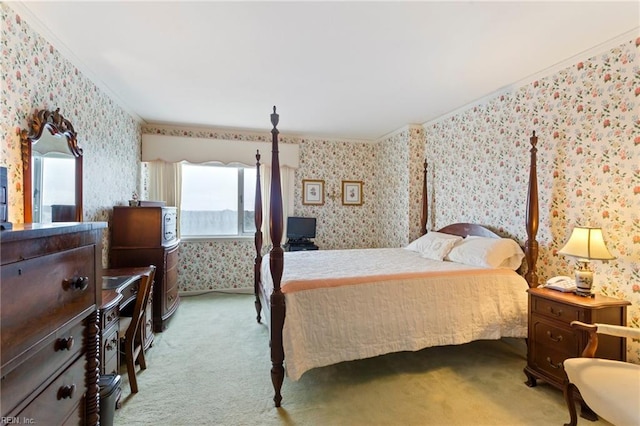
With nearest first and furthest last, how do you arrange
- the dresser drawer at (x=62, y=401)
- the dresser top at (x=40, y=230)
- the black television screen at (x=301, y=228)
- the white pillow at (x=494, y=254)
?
the dresser top at (x=40, y=230), the dresser drawer at (x=62, y=401), the white pillow at (x=494, y=254), the black television screen at (x=301, y=228)

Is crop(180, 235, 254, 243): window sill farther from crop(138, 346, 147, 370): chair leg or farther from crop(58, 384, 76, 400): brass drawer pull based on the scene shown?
crop(58, 384, 76, 400): brass drawer pull

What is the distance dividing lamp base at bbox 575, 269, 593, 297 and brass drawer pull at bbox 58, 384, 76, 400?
9.57 ft

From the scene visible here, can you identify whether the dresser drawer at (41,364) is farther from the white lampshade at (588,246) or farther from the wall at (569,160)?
the wall at (569,160)

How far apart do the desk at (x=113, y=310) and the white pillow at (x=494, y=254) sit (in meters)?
2.91

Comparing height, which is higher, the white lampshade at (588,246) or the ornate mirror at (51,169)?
the ornate mirror at (51,169)

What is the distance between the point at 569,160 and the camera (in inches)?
97.7

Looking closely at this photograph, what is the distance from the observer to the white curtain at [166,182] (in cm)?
439

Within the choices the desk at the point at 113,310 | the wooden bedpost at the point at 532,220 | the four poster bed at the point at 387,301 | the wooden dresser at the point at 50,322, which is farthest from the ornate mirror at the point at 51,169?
the wooden bedpost at the point at 532,220

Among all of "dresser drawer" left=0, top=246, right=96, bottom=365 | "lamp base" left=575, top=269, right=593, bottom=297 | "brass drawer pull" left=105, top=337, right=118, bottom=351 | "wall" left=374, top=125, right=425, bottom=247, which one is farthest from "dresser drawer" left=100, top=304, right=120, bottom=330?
"wall" left=374, top=125, right=425, bottom=247

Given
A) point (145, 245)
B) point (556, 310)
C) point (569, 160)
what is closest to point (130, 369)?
point (145, 245)

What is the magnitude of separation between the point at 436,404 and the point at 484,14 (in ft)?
8.58

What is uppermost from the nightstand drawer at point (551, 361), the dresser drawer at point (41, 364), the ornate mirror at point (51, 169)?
the ornate mirror at point (51, 169)

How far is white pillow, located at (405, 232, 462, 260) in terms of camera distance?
10.5ft

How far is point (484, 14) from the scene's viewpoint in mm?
1869
